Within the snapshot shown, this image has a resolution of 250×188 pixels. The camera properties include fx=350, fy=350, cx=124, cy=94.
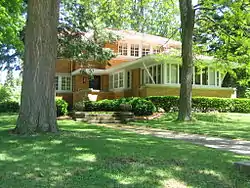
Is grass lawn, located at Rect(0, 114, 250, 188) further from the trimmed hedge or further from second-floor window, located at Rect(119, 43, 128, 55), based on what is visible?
second-floor window, located at Rect(119, 43, 128, 55)

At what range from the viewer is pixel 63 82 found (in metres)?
35.2

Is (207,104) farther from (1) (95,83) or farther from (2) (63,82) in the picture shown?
(2) (63,82)

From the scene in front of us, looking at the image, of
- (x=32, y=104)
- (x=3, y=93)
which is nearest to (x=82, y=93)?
(x=3, y=93)

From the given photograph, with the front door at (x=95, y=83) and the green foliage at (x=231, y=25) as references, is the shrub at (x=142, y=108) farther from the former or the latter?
the front door at (x=95, y=83)

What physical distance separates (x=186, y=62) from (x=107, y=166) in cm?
1318

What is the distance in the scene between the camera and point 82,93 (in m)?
30.6

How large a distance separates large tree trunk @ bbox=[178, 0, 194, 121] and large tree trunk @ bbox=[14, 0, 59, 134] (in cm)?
1027

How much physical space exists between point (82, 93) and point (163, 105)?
32.3 ft

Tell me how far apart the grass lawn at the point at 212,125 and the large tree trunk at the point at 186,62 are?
0.77 m

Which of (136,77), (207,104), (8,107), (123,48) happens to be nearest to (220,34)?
(207,104)

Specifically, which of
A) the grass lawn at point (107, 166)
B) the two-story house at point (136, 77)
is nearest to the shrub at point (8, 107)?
the two-story house at point (136, 77)

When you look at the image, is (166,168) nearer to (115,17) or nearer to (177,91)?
(115,17)

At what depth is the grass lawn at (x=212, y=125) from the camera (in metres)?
14.2

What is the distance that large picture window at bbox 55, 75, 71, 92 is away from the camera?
115 ft
